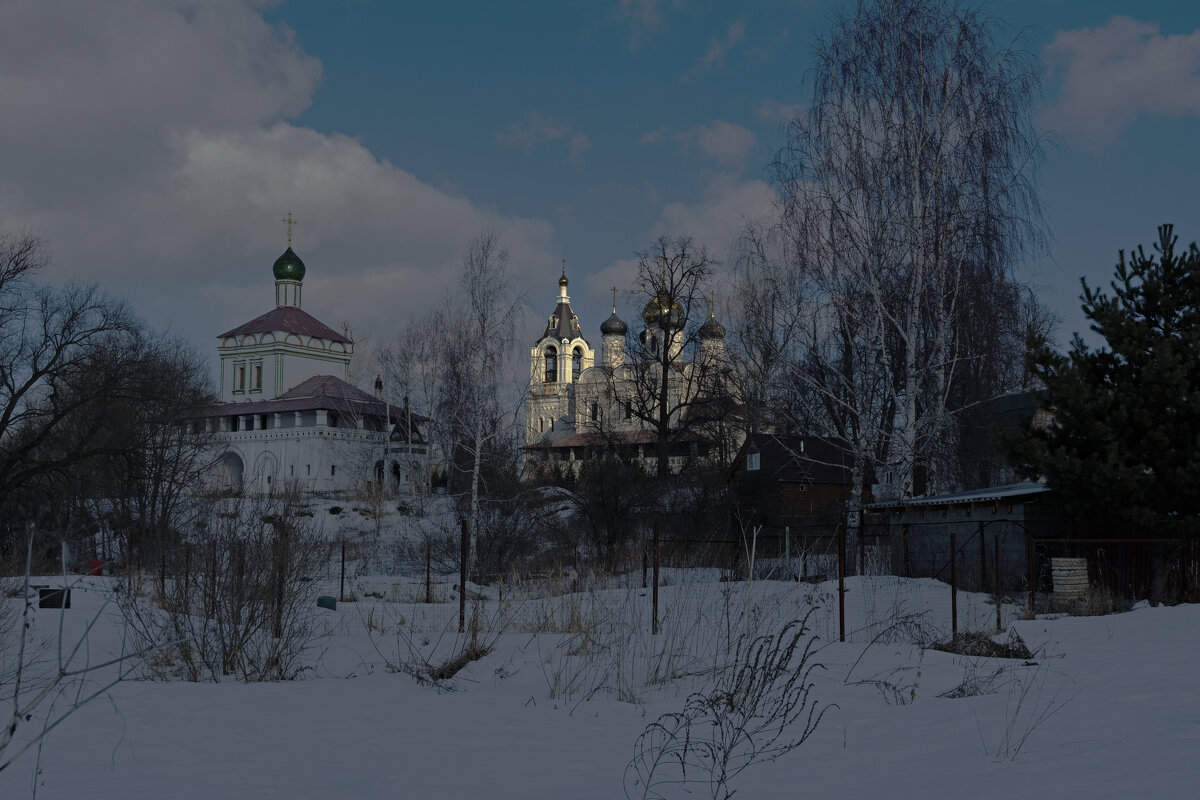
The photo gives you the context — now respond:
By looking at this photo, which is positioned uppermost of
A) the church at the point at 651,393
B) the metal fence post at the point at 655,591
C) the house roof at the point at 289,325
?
the house roof at the point at 289,325

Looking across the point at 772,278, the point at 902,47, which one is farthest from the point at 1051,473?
the point at 902,47

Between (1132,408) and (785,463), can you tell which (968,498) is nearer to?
(1132,408)

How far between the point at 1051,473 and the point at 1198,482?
85.7 inches

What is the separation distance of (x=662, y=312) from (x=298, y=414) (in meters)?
27.3

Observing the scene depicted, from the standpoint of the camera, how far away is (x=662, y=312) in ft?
131

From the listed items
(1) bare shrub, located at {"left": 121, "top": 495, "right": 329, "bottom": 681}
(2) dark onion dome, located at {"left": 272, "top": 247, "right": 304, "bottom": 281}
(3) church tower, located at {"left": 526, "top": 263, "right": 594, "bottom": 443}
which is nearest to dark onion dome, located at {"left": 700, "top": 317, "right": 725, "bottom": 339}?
(1) bare shrub, located at {"left": 121, "top": 495, "right": 329, "bottom": 681}

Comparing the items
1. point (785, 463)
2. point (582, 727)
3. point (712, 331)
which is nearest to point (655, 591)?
point (582, 727)

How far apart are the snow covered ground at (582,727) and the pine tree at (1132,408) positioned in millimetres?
5562

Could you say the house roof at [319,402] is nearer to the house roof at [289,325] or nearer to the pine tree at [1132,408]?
the house roof at [289,325]

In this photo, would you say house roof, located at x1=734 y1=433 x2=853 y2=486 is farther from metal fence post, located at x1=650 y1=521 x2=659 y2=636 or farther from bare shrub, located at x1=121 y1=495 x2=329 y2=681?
bare shrub, located at x1=121 y1=495 x2=329 y2=681

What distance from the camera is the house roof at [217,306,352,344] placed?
6316cm

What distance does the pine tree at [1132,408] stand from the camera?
17.5m

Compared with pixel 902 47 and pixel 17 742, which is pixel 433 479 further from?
pixel 17 742

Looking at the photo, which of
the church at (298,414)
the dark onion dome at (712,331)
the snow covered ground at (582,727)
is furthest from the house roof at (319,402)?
the snow covered ground at (582,727)
